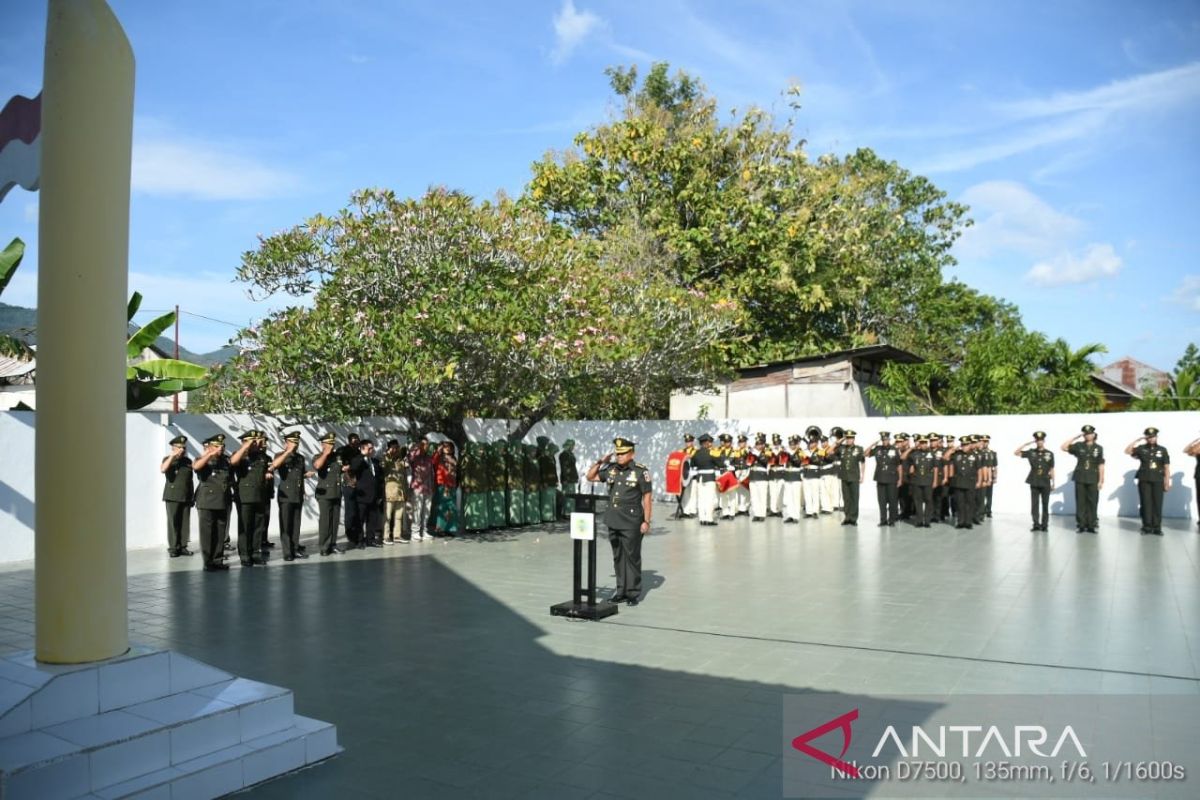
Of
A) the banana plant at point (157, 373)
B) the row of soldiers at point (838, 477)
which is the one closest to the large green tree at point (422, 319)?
the banana plant at point (157, 373)

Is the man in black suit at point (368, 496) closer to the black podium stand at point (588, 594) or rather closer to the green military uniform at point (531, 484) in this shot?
the green military uniform at point (531, 484)

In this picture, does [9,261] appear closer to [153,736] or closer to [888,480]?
[153,736]

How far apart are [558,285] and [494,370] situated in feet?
5.14

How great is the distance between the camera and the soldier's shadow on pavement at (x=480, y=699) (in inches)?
182

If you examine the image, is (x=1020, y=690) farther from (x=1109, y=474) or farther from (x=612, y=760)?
(x=1109, y=474)

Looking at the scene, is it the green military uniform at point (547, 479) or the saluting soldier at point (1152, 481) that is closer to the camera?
the saluting soldier at point (1152, 481)

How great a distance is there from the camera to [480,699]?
5.98 meters

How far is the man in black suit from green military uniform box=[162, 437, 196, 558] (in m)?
2.22

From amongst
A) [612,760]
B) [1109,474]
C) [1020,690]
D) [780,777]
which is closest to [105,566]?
[612,760]

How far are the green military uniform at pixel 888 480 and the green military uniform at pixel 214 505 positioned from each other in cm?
1101

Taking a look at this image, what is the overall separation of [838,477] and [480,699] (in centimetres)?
1298

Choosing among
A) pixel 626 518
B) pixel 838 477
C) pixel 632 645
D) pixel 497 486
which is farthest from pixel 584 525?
pixel 838 477

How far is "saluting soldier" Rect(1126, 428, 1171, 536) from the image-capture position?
14672mm

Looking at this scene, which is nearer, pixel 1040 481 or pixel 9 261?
pixel 9 261
